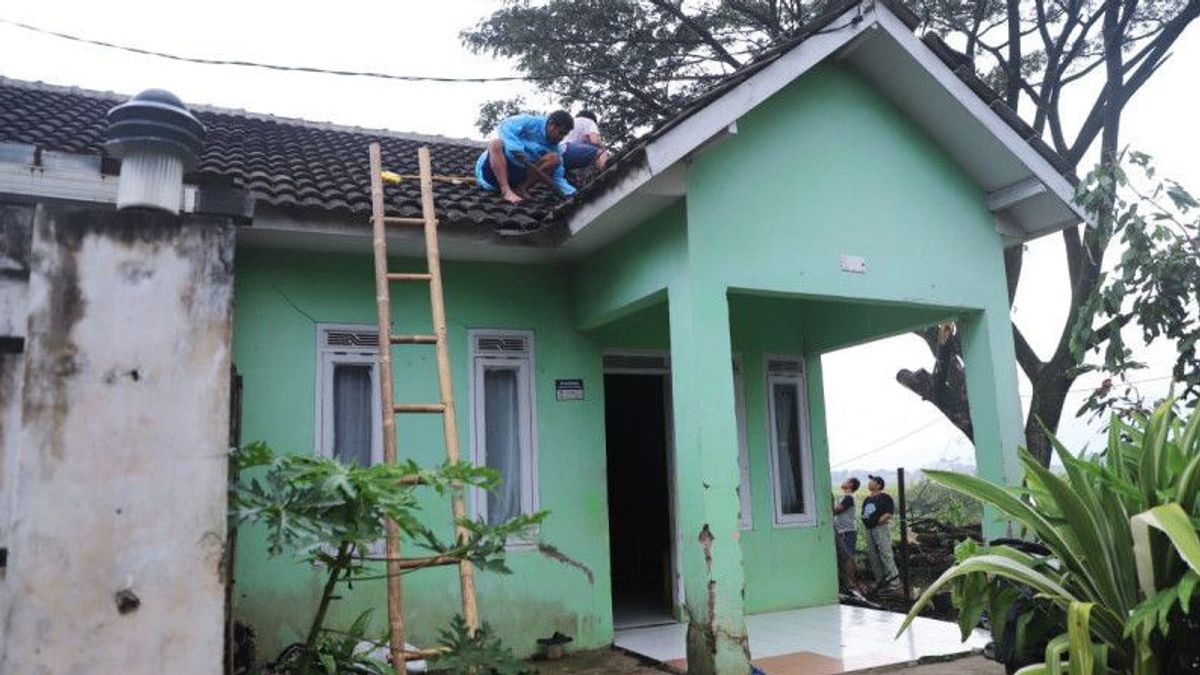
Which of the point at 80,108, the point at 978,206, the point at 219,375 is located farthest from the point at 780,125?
the point at 80,108

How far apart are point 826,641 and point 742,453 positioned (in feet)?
6.21

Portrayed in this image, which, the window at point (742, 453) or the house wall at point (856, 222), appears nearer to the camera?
the house wall at point (856, 222)

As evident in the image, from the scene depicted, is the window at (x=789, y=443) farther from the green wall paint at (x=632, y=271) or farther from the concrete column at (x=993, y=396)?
the green wall paint at (x=632, y=271)

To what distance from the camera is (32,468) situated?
266 centimetres

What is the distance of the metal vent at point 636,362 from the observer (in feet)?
23.6

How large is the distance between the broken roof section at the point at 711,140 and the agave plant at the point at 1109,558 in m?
2.47

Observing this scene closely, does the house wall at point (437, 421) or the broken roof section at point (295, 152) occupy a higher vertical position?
the broken roof section at point (295, 152)

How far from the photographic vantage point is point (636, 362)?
734cm

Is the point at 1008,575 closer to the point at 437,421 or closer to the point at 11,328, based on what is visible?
the point at 437,421

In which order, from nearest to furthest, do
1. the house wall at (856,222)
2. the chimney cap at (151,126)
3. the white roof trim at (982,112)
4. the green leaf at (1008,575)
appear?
1. the chimney cap at (151,126)
2. the green leaf at (1008,575)
3. the house wall at (856,222)
4. the white roof trim at (982,112)

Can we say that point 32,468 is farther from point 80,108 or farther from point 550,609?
point 80,108

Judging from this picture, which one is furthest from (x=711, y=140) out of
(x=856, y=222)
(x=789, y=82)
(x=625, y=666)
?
(x=625, y=666)

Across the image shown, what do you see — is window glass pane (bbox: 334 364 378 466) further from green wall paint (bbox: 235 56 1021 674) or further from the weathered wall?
the weathered wall

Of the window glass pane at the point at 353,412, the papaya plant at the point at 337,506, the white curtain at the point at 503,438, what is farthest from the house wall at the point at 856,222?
the window glass pane at the point at 353,412
